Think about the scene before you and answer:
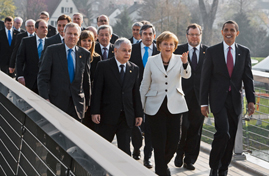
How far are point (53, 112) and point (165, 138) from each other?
2.90 meters

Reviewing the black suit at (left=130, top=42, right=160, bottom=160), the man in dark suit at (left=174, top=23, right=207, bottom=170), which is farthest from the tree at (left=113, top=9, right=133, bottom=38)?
the man in dark suit at (left=174, top=23, right=207, bottom=170)

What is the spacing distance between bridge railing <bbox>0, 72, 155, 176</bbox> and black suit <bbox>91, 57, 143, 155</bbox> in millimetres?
1505

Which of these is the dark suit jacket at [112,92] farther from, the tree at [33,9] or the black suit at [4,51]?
the tree at [33,9]

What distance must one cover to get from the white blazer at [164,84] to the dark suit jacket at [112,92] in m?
0.19

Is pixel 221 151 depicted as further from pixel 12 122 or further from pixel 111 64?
pixel 12 122

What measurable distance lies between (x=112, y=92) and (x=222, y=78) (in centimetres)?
131

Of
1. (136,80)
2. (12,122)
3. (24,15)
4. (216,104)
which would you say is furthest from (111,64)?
(24,15)

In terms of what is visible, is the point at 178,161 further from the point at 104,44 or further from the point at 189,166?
the point at 104,44

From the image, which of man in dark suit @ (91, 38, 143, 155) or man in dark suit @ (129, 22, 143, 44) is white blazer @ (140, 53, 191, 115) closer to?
man in dark suit @ (91, 38, 143, 155)

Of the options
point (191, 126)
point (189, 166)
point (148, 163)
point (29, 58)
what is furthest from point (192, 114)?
point (29, 58)

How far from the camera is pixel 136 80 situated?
5262 mm

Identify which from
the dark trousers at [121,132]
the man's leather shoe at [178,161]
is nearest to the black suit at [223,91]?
the man's leather shoe at [178,161]

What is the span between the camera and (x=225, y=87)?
206 inches

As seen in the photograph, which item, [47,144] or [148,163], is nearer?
[47,144]
